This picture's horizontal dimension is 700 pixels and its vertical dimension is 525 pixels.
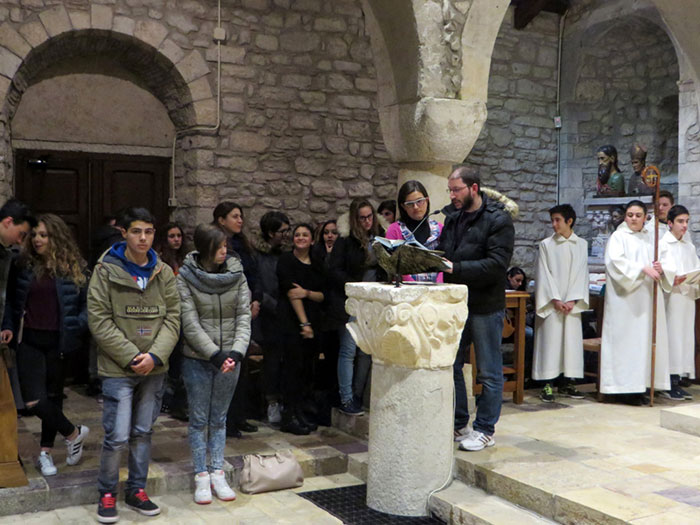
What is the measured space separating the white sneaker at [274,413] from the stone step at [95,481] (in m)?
0.64

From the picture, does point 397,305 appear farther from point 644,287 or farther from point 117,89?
point 117,89

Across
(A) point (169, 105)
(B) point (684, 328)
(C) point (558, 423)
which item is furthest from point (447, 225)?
(A) point (169, 105)

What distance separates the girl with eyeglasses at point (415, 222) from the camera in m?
4.57

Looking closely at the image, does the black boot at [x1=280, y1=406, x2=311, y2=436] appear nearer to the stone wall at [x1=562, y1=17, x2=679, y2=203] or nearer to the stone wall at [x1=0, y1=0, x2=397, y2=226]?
the stone wall at [x1=0, y1=0, x2=397, y2=226]

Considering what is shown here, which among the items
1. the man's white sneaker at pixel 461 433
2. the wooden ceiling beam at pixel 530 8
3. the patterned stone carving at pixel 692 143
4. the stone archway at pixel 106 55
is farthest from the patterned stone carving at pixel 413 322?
the wooden ceiling beam at pixel 530 8

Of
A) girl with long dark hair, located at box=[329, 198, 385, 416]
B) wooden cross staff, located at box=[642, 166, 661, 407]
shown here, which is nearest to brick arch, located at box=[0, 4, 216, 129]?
girl with long dark hair, located at box=[329, 198, 385, 416]

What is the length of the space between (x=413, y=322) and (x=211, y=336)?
41.2 inches

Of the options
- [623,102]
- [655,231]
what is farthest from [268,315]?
[623,102]

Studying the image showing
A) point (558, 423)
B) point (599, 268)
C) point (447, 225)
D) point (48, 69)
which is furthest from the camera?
point (599, 268)

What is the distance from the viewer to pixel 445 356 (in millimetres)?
4062

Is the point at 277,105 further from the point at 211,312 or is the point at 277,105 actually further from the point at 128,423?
the point at 128,423

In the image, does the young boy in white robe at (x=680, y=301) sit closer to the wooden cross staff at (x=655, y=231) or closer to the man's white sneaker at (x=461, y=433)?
the wooden cross staff at (x=655, y=231)

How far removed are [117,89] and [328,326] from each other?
3.66 m

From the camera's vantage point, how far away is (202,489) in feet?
13.5
